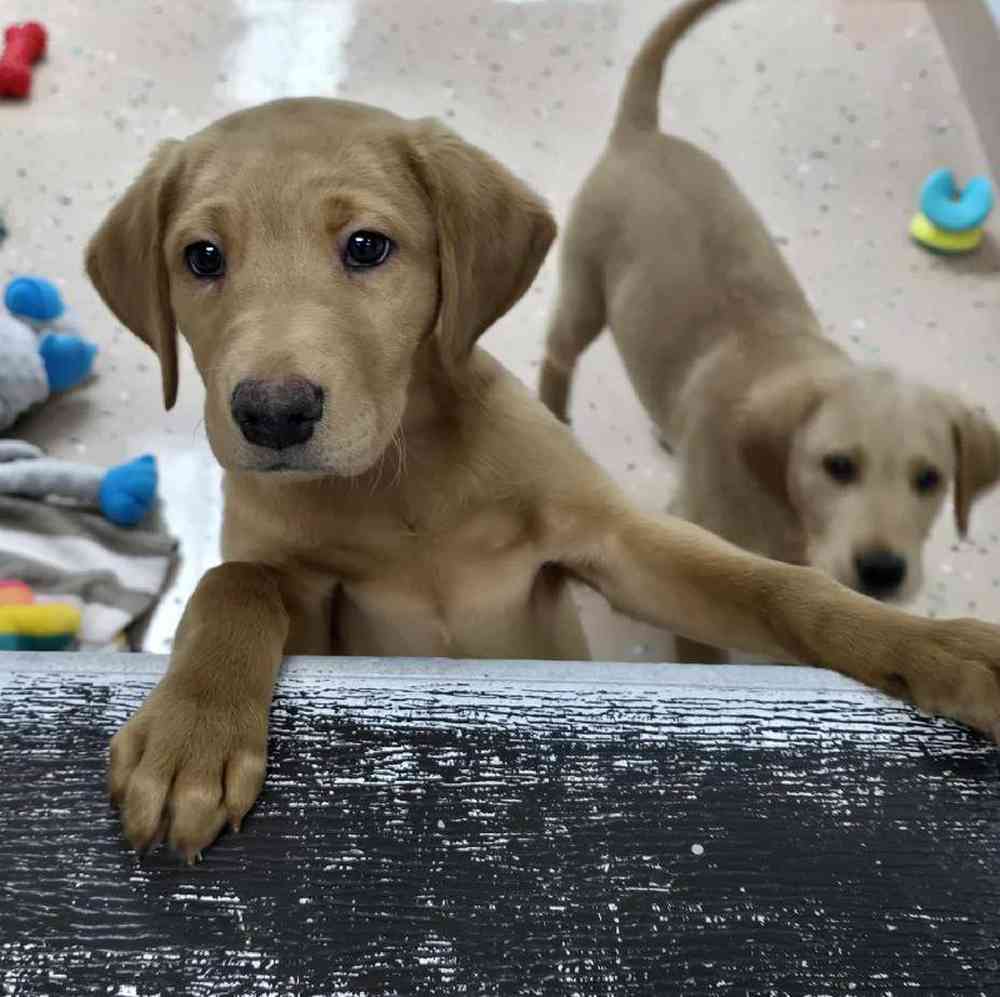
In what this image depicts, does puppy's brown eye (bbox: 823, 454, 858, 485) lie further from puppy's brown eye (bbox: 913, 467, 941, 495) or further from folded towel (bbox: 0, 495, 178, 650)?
folded towel (bbox: 0, 495, 178, 650)

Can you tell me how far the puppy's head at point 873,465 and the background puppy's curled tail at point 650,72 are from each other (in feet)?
2.73

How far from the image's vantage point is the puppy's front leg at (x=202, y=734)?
78 centimetres

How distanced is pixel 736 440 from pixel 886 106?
1732 millimetres

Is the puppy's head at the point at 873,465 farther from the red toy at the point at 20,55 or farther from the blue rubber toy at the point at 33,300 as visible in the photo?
the red toy at the point at 20,55

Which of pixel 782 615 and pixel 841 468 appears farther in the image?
pixel 841 468

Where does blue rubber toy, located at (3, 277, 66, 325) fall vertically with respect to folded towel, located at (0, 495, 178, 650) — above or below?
above

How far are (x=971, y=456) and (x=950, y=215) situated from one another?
1159mm

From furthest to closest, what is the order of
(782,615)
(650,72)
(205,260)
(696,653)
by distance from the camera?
(650,72) → (696,653) → (205,260) → (782,615)

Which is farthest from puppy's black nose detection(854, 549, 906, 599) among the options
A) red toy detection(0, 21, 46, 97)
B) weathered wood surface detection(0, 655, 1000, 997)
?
red toy detection(0, 21, 46, 97)

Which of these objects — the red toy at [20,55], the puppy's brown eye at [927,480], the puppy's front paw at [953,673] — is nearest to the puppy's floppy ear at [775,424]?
the puppy's brown eye at [927,480]

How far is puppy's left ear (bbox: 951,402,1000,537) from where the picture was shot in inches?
72.7

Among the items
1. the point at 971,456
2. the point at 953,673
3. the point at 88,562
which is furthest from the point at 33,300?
the point at 953,673

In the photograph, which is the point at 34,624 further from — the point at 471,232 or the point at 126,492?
the point at 471,232

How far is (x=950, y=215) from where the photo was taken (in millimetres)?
2746
